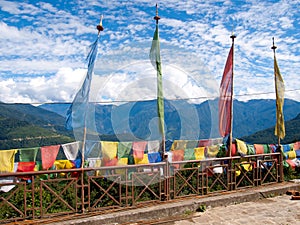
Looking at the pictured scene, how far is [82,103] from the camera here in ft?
23.5

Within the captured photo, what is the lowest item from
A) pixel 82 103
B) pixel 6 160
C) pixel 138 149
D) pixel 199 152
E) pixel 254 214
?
pixel 254 214

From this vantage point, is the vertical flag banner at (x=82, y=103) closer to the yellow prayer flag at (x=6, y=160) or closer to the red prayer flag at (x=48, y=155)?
the red prayer flag at (x=48, y=155)

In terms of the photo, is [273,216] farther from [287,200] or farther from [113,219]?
[113,219]

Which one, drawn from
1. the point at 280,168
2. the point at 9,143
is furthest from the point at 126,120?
the point at 9,143

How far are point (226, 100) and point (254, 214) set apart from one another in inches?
137

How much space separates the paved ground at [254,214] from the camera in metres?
6.71

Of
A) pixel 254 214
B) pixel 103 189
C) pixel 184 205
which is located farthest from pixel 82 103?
pixel 254 214

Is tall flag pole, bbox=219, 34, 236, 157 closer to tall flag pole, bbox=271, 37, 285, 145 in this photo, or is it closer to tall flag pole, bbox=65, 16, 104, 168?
tall flag pole, bbox=271, 37, 285, 145

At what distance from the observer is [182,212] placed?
23.8ft

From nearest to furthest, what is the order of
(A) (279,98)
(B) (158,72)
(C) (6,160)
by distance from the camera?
1. (B) (158,72)
2. (C) (6,160)
3. (A) (279,98)

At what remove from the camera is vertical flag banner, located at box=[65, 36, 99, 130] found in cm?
712

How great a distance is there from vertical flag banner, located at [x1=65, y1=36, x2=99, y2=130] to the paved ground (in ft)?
10.6

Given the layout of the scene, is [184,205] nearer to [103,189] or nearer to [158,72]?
[103,189]

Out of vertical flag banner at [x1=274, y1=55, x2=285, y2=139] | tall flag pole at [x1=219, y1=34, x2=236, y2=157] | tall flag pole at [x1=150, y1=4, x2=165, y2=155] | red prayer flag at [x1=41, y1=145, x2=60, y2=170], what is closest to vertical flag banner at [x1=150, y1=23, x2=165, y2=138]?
tall flag pole at [x1=150, y1=4, x2=165, y2=155]
